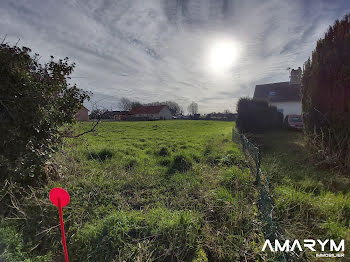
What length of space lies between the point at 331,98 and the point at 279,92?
18.9 m

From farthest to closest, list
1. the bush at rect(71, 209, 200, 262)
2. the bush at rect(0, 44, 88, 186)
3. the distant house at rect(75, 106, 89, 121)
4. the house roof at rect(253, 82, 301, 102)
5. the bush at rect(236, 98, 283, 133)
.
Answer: the house roof at rect(253, 82, 301, 102) < the bush at rect(236, 98, 283, 133) < the distant house at rect(75, 106, 89, 121) < the bush at rect(0, 44, 88, 186) < the bush at rect(71, 209, 200, 262)

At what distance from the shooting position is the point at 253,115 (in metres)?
11.9

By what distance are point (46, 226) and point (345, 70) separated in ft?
27.0

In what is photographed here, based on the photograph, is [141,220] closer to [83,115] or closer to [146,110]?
A: [83,115]

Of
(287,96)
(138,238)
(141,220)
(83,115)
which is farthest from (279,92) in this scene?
(138,238)

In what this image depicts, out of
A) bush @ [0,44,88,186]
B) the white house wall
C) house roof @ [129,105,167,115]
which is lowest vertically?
bush @ [0,44,88,186]

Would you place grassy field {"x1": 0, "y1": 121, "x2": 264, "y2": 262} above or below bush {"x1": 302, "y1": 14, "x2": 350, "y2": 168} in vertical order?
below

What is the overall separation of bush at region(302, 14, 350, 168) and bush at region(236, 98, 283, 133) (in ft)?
20.3

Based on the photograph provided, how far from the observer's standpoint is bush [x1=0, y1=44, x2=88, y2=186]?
8.96ft

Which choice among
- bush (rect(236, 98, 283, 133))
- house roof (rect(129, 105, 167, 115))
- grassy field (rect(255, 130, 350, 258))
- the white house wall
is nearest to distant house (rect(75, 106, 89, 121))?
grassy field (rect(255, 130, 350, 258))

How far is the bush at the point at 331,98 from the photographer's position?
14.7 ft

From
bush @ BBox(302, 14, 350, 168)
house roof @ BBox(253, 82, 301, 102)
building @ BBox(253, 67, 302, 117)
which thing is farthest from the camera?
house roof @ BBox(253, 82, 301, 102)

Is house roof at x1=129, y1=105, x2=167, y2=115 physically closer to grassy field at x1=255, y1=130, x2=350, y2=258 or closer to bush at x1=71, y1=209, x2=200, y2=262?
grassy field at x1=255, y1=130, x2=350, y2=258

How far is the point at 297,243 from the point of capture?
6.33 ft
